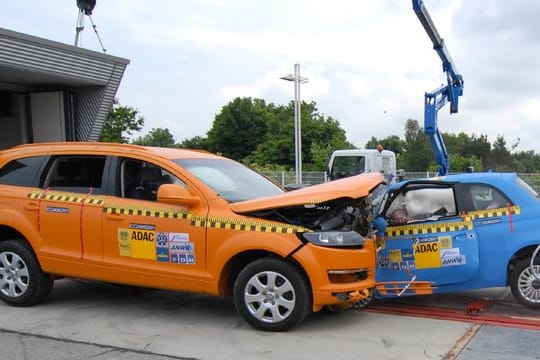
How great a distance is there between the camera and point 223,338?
527 centimetres

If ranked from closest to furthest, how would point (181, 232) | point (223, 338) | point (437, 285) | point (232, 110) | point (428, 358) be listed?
point (428, 358) < point (223, 338) < point (181, 232) < point (437, 285) < point (232, 110)

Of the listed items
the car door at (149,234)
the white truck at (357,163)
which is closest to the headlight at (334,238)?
the car door at (149,234)

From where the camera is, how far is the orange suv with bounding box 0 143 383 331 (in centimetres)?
530

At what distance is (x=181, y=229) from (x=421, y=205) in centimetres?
267

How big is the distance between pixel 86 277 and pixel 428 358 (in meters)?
3.57

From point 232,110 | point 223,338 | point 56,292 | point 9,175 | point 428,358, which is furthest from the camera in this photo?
point 232,110

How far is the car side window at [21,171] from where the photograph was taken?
6547 millimetres

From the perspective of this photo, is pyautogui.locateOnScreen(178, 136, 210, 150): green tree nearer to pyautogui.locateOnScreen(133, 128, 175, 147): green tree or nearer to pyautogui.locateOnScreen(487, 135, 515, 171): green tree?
pyautogui.locateOnScreen(133, 128, 175, 147): green tree

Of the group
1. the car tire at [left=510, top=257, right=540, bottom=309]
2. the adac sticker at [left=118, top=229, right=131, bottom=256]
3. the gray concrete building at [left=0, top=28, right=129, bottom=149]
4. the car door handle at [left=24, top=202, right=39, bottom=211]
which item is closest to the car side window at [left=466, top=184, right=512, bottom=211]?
the car tire at [left=510, top=257, right=540, bottom=309]

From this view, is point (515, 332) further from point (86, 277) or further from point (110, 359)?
point (86, 277)

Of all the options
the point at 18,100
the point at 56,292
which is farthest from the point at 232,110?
the point at 56,292

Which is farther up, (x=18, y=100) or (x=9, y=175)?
(x=18, y=100)

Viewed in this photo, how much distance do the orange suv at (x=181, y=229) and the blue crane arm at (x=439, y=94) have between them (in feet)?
37.9

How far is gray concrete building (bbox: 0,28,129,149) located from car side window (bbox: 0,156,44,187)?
30.3ft
